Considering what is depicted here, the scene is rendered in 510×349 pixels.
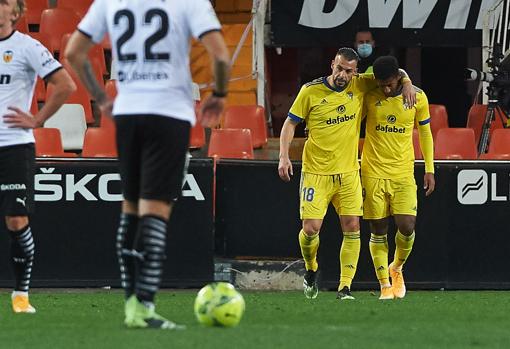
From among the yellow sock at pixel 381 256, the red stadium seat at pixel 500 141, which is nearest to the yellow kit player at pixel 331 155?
the yellow sock at pixel 381 256

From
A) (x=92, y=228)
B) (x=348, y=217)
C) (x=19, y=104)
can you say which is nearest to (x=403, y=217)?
(x=348, y=217)

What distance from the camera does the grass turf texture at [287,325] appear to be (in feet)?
→ 23.1

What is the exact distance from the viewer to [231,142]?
14.5 meters

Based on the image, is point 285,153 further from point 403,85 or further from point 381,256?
point 381,256

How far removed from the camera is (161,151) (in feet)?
23.3

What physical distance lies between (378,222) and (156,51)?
4.86 meters

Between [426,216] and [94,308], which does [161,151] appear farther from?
[426,216]

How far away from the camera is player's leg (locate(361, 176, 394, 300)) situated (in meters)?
11.4

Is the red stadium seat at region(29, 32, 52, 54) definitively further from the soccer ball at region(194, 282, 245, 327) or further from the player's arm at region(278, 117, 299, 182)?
the soccer ball at region(194, 282, 245, 327)

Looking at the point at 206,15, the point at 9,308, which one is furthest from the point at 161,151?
the point at 9,308

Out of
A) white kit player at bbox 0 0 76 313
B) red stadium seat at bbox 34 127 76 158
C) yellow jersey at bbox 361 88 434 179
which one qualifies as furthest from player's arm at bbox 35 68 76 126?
red stadium seat at bbox 34 127 76 158

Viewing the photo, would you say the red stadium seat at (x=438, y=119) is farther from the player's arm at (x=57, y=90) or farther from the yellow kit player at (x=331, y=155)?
the player's arm at (x=57, y=90)

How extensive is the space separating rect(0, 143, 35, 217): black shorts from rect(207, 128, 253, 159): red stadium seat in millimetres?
5507

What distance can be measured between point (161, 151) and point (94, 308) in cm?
312
